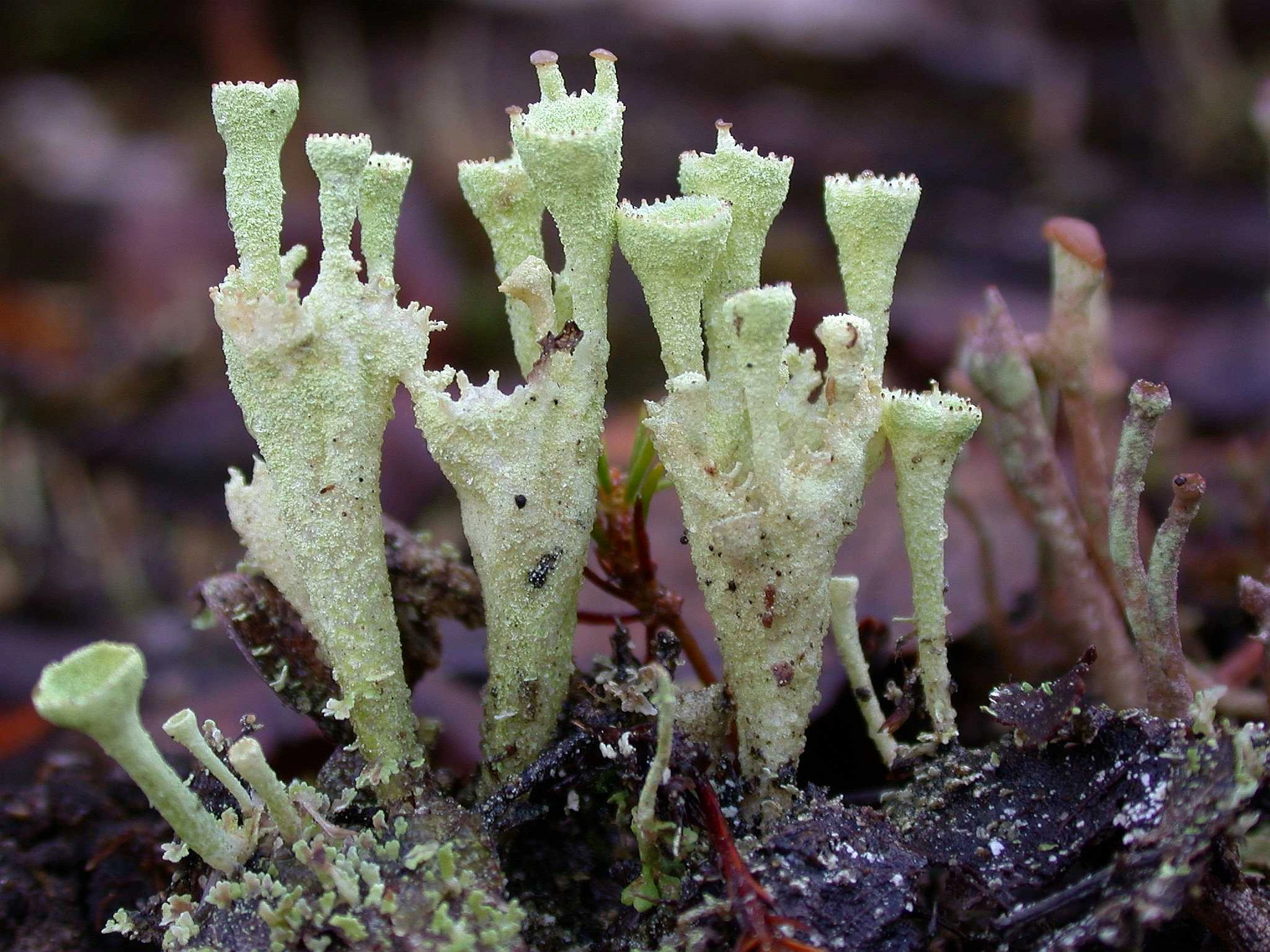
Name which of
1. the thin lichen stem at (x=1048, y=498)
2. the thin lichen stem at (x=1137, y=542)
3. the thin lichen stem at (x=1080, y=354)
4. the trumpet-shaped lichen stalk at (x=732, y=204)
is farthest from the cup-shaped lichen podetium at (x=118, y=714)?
the thin lichen stem at (x=1080, y=354)

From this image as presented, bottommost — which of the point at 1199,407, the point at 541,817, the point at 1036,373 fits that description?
the point at 1199,407

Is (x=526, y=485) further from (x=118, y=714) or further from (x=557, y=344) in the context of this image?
(x=118, y=714)

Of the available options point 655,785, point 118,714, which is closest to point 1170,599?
point 655,785

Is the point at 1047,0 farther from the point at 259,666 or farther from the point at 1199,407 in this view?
the point at 259,666

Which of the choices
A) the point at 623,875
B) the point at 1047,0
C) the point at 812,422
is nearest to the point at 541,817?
the point at 623,875

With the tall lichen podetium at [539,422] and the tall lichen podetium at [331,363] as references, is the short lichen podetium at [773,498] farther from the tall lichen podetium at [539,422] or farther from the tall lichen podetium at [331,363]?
the tall lichen podetium at [331,363]
